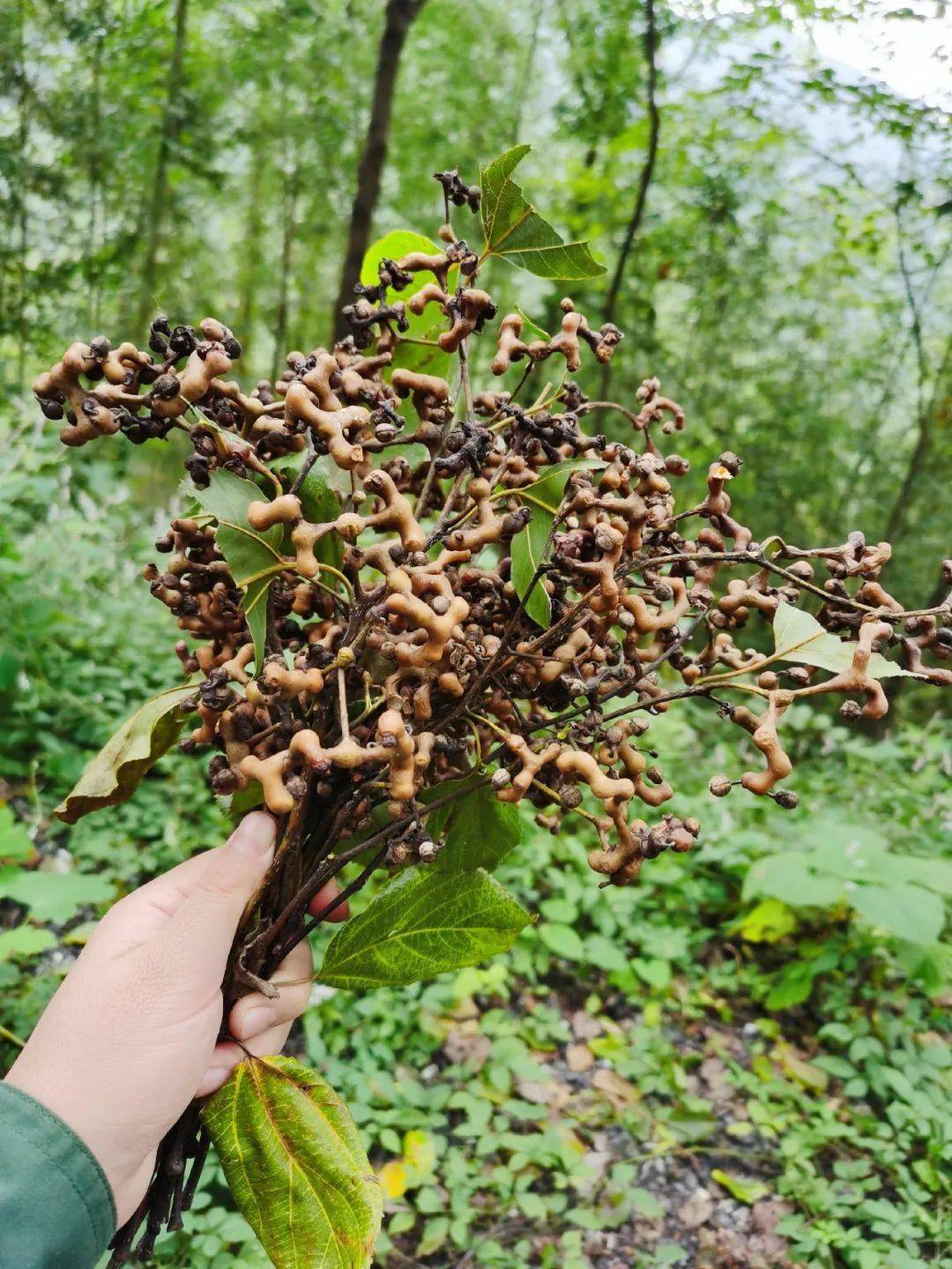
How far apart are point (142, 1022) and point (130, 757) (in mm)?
235

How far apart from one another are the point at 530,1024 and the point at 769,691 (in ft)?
5.46

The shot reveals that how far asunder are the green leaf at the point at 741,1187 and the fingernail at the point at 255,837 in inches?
62.5

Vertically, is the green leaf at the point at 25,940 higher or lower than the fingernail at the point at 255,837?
lower

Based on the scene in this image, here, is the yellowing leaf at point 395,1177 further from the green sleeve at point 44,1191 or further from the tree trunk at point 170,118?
the tree trunk at point 170,118

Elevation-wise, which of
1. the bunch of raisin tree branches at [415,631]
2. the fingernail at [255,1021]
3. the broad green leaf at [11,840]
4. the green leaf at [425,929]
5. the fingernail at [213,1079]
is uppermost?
the bunch of raisin tree branches at [415,631]

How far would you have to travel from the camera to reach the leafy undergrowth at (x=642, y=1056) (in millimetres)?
1555

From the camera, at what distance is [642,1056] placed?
1.97 m

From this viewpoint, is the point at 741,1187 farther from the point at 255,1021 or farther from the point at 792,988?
the point at 255,1021

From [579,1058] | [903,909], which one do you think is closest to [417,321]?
[903,909]

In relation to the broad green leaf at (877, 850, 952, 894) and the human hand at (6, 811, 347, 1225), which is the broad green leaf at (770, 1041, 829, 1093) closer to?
the broad green leaf at (877, 850, 952, 894)

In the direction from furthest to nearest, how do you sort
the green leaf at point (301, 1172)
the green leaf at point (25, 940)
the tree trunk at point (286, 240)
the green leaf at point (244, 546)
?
the tree trunk at point (286, 240)
the green leaf at point (25, 940)
the green leaf at point (301, 1172)
the green leaf at point (244, 546)

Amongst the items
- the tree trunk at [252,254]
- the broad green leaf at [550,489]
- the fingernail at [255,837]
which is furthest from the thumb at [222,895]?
the tree trunk at [252,254]

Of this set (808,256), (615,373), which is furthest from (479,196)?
(808,256)

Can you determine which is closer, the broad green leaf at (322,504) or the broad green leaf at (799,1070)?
the broad green leaf at (322,504)
